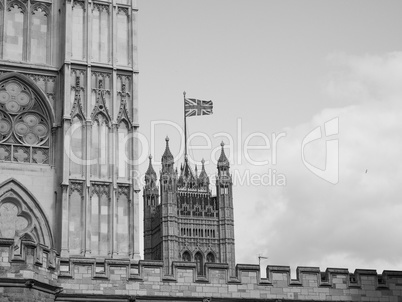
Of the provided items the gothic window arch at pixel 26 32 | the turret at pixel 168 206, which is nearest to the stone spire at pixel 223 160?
the turret at pixel 168 206

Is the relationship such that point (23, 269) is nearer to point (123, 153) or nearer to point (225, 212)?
point (123, 153)

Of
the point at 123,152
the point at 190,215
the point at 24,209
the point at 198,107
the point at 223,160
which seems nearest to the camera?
the point at 24,209

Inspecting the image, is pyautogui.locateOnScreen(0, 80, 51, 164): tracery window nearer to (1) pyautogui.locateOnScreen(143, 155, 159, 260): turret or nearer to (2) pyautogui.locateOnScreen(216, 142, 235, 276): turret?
(2) pyautogui.locateOnScreen(216, 142, 235, 276): turret

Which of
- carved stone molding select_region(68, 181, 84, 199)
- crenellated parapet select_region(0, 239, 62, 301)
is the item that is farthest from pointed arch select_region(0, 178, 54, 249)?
crenellated parapet select_region(0, 239, 62, 301)

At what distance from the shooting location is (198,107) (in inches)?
3113

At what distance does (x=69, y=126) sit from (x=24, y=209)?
310 centimetres

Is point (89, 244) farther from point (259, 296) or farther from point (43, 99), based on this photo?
point (259, 296)

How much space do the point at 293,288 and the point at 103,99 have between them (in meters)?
12.7

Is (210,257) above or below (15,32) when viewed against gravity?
above

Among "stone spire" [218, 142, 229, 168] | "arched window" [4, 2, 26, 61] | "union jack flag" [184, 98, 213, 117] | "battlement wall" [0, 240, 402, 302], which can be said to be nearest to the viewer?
"battlement wall" [0, 240, 402, 302]

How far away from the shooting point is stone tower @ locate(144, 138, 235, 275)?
119 meters

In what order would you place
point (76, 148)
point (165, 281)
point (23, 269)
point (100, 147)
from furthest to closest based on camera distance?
point (100, 147)
point (76, 148)
point (165, 281)
point (23, 269)

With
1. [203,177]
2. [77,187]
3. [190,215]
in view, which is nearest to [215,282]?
[77,187]

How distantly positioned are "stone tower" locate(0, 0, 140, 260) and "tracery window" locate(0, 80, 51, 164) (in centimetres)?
3
